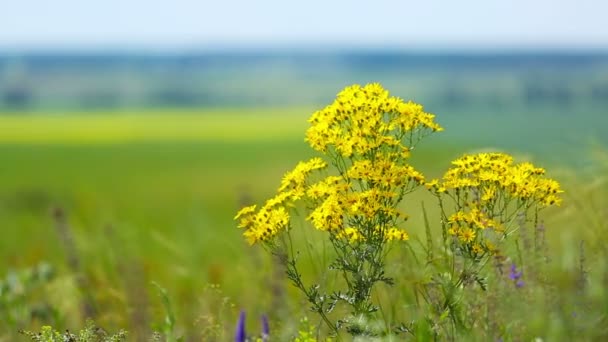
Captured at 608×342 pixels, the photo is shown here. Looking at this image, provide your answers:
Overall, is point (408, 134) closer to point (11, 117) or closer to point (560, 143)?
point (560, 143)

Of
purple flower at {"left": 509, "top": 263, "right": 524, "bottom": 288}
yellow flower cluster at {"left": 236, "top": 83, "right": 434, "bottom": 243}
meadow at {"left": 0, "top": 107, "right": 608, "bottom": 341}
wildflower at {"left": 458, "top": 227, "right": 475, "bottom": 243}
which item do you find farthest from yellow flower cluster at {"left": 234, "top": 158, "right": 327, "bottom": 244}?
purple flower at {"left": 509, "top": 263, "right": 524, "bottom": 288}

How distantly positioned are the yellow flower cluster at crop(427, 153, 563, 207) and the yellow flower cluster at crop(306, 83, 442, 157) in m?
0.19

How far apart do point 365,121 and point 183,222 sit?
15.3ft

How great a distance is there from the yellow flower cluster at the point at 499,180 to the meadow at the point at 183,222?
31cm

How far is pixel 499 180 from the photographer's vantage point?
3.77 meters

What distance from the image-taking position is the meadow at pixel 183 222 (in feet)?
16.3

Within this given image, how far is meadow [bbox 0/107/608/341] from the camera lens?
4.97 m

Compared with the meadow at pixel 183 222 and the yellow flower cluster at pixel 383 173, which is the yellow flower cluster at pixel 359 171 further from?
the meadow at pixel 183 222

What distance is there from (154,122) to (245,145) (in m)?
38.8

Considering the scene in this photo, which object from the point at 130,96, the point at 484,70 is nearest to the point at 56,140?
the point at 130,96

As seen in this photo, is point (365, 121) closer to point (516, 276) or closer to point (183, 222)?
point (516, 276)

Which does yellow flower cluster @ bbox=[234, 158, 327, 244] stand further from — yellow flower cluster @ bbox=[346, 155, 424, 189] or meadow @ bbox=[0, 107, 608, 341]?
meadow @ bbox=[0, 107, 608, 341]

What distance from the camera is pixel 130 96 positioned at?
161m

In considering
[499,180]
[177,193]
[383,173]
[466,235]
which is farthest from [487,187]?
[177,193]
